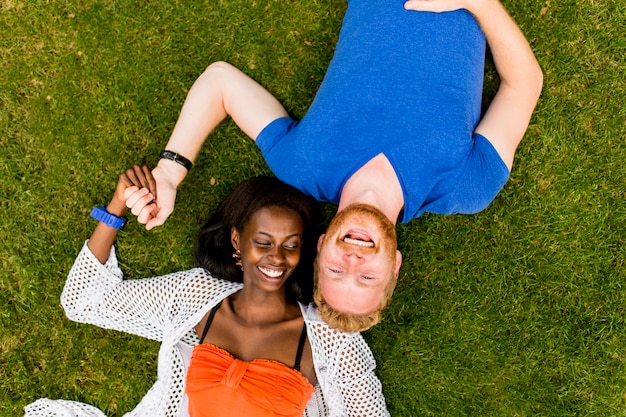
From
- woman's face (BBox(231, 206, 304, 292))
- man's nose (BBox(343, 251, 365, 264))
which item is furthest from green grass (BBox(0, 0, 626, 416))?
man's nose (BBox(343, 251, 365, 264))

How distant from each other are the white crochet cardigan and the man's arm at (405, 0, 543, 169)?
1818 millimetres

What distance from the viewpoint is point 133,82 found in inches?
176

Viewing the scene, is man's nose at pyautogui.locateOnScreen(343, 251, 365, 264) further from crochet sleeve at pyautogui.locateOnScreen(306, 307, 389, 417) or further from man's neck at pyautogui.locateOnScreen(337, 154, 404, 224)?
crochet sleeve at pyautogui.locateOnScreen(306, 307, 389, 417)

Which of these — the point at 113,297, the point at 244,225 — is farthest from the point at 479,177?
the point at 113,297

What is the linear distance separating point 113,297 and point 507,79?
3434 millimetres

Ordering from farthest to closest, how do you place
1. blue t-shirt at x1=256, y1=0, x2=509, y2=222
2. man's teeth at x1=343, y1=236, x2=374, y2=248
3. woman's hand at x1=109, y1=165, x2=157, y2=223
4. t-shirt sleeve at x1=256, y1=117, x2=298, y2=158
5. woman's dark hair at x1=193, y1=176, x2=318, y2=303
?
woman's dark hair at x1=193, y1=176, x2=318, y2=303, t-shirt sleeve at x1=256, y1=117, x2=298, y2=158, woman's hand at x1=109, y1=165, x2=157, y2=223, blue t-shirt at x1=256, y1=0, x2=509, y2=222, man's teeth at x1=343, y1=236, x2=374, y2=248

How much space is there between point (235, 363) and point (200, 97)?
197cm

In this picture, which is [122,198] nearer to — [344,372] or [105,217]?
[105,217]

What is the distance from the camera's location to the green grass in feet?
14.4

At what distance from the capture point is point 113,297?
4227 mm

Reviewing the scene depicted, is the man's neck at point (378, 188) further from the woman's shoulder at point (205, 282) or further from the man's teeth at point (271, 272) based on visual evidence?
the woman's shoulder at point (205, 282)

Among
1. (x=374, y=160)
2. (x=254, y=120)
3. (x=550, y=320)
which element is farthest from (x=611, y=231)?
(x=254, y=120)

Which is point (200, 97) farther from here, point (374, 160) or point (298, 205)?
point (374, 160)

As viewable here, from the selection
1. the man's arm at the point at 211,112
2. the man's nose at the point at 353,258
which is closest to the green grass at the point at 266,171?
the man's arm at the point at 211,112
